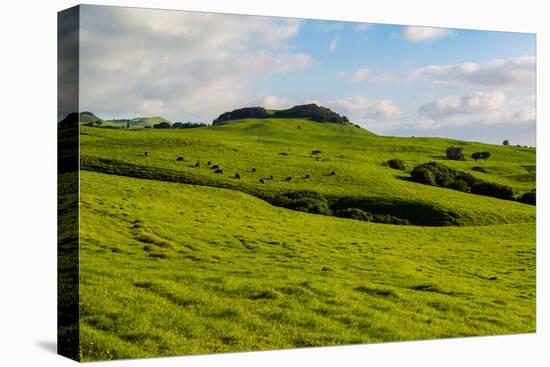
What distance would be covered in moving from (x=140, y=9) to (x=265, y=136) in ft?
24.7

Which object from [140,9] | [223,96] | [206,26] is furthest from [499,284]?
[140,9]

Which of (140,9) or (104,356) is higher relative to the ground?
(140,9)

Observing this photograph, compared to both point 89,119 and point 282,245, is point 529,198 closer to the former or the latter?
point 282,245

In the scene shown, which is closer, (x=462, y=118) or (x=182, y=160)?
(x=182, y=160)

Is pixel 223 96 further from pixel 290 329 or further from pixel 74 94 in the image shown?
pixel 290 329

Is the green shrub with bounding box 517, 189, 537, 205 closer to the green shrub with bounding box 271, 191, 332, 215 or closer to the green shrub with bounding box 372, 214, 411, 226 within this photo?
the green shrub with bounding box 372, 214, 411, 226

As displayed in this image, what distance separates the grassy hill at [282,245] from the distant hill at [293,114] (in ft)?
1.16

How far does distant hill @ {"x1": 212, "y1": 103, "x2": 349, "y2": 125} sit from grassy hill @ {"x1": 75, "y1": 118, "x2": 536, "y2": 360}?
355mm

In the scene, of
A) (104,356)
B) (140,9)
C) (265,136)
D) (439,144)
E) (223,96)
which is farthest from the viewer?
(439,144)

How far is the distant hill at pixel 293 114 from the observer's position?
3022 cm

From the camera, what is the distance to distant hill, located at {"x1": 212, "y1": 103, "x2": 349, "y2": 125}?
30.2 metres

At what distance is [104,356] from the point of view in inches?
979

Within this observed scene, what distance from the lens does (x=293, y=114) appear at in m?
30.8

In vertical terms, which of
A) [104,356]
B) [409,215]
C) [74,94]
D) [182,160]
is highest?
[74,94]
